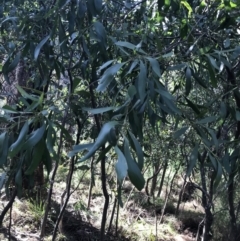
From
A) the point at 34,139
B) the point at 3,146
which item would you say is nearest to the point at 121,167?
the point at 34,139

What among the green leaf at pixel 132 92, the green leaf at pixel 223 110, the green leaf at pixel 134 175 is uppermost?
the green leaf at pixel 223 110

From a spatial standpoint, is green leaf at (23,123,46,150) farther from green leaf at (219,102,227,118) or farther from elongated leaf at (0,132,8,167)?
green leaf at (219,102,227,118)

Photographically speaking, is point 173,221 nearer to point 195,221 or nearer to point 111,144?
point 195,221

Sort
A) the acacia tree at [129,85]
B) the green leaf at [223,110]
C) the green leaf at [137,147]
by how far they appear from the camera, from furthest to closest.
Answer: the green leaf at [223,110] → the acacia tree at [129,85] → the green leaf at [137,147]

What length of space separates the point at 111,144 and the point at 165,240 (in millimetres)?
3940

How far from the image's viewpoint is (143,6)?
205 cm

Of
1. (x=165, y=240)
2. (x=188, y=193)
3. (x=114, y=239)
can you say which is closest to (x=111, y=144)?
(x=114, y=239)

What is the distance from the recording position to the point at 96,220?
4.48 meters

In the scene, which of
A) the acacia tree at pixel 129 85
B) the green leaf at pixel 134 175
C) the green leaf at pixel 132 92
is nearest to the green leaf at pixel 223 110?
the acacia tree at pixel 129 85

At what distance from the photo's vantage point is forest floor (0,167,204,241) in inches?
156

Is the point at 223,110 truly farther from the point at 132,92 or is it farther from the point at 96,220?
the point at 96,220

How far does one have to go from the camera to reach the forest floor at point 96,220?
156 inches

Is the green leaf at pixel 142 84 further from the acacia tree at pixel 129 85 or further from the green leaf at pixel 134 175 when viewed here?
the green leaf at pixel 134 175

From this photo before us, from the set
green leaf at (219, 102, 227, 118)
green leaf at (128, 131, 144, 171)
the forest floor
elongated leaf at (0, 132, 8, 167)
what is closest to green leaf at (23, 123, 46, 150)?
elongated leaf at (0, 132, 8, 167)
